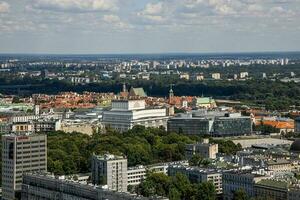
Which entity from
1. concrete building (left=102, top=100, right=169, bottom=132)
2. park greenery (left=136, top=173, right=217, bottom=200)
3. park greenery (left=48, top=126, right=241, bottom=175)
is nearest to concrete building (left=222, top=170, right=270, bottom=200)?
park greenery (left=136, top=173, right=217, bottom=200)

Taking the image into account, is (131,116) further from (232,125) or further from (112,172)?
(112,172)

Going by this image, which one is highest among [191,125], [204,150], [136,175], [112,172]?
[112,172]

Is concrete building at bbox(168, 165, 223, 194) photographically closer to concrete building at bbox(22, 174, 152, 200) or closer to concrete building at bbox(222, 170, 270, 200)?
concrete building at bbox(222, 170, 270, 200)

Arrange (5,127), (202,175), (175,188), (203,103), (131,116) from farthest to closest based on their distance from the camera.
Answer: (203,103)
(131,116)
(5,127)
(202,175)
(175,188)

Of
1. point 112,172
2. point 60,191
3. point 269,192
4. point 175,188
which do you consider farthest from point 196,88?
point 60,191

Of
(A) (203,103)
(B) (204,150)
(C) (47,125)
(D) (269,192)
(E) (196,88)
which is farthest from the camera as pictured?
(E) (196,88)

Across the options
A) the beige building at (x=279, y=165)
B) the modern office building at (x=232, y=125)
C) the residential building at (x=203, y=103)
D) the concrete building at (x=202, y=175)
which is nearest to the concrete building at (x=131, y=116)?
the modern office building at (x=232, y=125)
